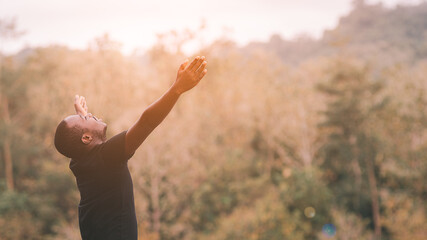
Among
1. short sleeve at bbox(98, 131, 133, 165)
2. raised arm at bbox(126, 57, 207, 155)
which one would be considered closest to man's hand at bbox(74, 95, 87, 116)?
short sleeve at bbox(98, 131, 133, 165)

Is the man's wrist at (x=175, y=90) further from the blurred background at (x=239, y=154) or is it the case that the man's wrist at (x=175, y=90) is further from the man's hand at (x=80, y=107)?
the blurred background at (x=239, y=154)

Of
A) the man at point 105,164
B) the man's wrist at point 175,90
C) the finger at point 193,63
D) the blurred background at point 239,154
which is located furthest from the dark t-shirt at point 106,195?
the blurred background at point 239,154

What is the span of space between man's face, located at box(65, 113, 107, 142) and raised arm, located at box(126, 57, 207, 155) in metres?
0.21

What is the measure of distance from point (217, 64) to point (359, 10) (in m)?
37.3

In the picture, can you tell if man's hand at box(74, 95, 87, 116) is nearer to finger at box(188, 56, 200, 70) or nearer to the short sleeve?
the short sleeve

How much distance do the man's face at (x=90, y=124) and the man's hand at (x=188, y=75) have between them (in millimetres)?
422

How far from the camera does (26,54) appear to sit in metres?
29.5

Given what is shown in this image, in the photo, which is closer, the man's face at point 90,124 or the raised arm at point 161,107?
the raised arm at point 161,107

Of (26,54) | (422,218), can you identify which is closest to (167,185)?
(422,218)

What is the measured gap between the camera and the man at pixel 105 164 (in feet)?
4.68

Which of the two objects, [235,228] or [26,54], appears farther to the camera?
[26,54]

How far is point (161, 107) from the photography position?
139cm

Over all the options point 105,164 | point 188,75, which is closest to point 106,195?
point 105,164

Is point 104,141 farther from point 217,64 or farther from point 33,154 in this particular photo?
point 217,64
